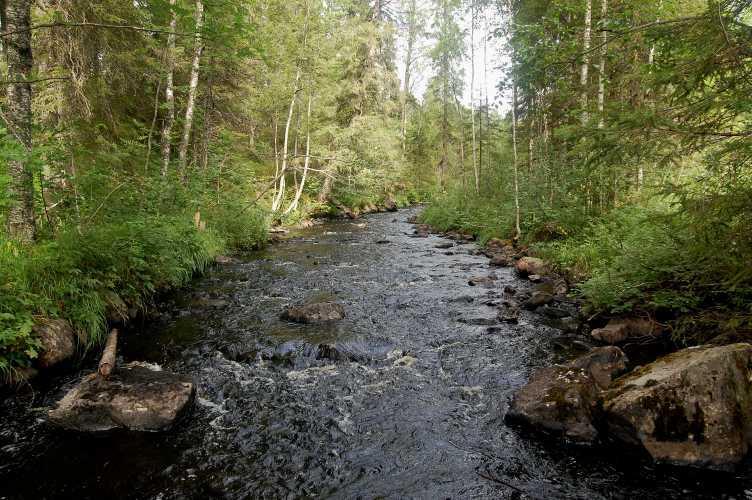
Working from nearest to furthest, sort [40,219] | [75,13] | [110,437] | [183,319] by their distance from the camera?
[110,437], [40,219], [183,319], [75,13]

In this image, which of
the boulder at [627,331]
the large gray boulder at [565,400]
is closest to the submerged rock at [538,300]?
the boulder at [627,331]

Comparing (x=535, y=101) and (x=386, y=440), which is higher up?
(x=535, y=101)

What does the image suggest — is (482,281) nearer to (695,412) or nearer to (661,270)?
(661,270)

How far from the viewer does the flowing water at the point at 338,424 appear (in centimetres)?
380

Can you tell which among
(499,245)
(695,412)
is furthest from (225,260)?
(695,412)

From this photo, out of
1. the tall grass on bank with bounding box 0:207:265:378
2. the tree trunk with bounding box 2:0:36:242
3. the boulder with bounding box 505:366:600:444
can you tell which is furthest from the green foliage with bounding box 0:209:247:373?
the boulder with bounding box 505:366:600:444

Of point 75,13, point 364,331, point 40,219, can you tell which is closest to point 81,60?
point 75,13

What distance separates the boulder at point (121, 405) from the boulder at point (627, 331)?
6275mm

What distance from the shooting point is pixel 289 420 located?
4.89m

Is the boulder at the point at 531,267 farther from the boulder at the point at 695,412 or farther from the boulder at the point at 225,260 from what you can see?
the boulder at the point at 225,260

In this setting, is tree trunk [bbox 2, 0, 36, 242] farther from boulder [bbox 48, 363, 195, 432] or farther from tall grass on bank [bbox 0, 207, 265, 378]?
Result: boulder [bbox 48, 363, 195, 432]

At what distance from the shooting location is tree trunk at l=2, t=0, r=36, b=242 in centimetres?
621

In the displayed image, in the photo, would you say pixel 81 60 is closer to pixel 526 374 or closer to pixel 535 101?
pixel 526 374

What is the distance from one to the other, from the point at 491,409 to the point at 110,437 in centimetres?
434
